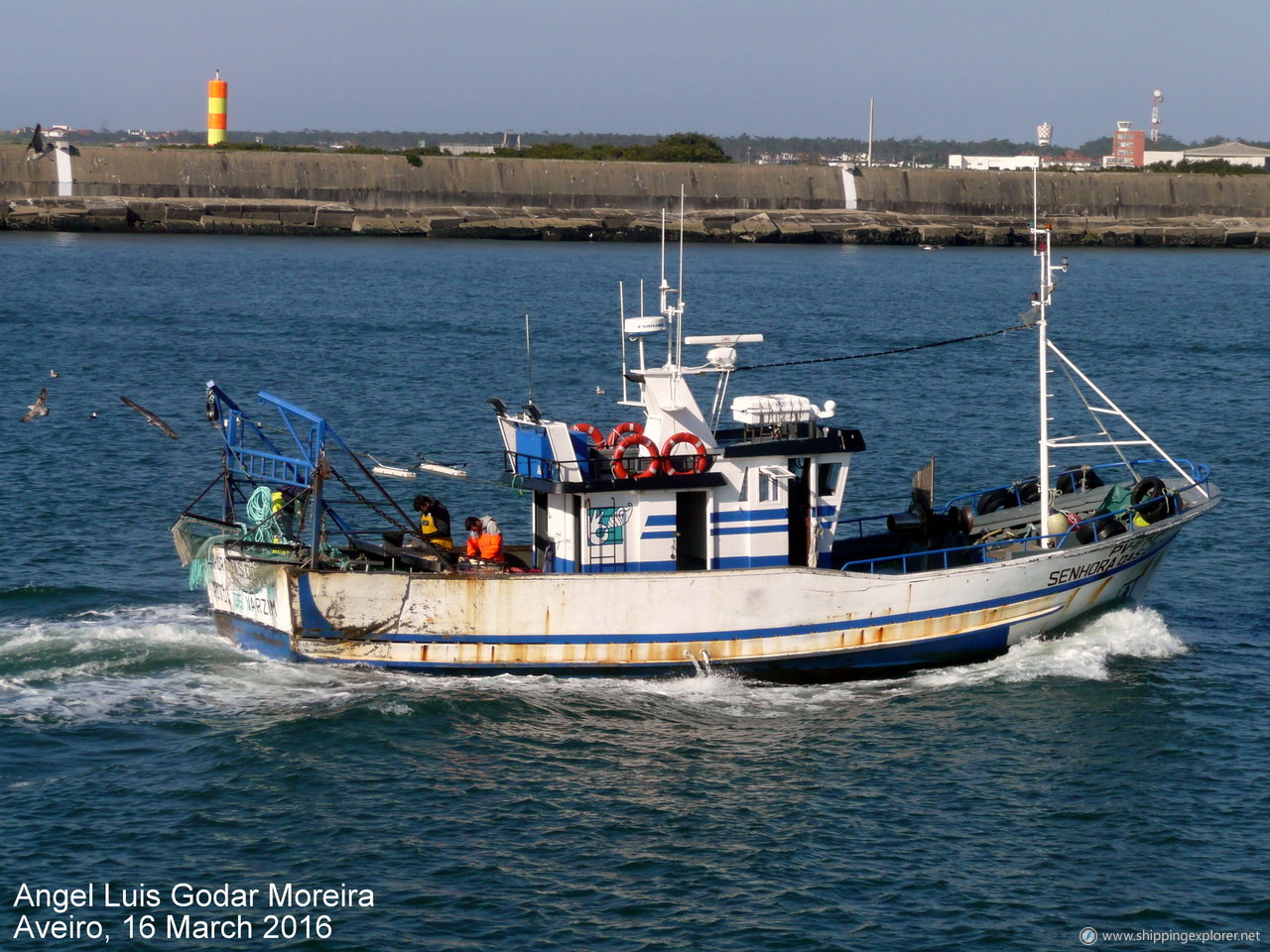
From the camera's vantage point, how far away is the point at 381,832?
1719 cm

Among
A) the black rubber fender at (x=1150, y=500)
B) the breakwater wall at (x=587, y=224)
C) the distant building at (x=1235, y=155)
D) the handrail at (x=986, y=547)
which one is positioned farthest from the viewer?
the distant building at (x=1235, y=155)

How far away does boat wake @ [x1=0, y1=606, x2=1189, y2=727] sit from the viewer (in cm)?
2020

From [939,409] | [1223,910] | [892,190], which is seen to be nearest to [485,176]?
[892,190]

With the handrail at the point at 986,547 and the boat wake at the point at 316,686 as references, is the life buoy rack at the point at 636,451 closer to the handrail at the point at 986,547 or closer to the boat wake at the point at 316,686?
the boat wake at the point at 316,686

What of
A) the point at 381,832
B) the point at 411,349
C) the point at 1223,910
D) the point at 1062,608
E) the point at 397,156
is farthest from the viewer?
the point at 397,156

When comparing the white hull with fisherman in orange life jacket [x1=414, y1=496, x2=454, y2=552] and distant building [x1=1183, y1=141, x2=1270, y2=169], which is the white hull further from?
distant building [x1=1183, y1=141, x2=1270, y2=169]

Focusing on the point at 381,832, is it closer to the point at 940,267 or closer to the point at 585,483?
the point at 585,483

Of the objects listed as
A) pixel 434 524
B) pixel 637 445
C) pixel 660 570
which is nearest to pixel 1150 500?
pixel 660 570

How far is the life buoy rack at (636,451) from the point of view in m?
21.0

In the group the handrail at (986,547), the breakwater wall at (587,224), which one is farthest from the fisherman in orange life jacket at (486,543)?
the breakwater wall at (587,224)

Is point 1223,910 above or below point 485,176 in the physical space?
below

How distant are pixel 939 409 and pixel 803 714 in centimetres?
2498

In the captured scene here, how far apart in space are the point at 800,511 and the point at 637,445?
255cm

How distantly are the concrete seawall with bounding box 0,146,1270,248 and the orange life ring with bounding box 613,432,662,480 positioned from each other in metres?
87.7
